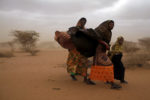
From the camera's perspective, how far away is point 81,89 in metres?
4.57

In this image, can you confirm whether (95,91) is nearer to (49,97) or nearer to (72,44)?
(49,97)

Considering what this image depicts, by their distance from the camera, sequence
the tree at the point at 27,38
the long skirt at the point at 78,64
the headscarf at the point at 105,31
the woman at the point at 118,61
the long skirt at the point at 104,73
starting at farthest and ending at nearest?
1. the tree at the point at 27,38
2. the woman at the point at 118,61
3. the long skirt at the point at 78,64
4. the headscarf at the point at 105,31
5. the long skirt at the point at 104,73

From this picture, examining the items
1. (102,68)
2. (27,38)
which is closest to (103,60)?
(102,68)

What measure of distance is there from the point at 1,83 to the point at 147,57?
8.06 meters

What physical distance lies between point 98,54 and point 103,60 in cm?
24

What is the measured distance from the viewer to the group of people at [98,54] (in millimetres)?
4535

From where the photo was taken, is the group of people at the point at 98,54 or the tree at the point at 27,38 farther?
the tree at the point at 27,38

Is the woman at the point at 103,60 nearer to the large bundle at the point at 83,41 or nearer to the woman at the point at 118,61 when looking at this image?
the large bundle at the point at 83,41

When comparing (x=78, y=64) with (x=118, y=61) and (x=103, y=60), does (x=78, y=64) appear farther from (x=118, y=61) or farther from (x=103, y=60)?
(x=118, y=61)

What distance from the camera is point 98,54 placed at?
4672 millimetres

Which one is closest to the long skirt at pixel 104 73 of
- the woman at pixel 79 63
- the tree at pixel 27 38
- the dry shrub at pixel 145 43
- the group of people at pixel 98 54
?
the group of people at pixel 98 54

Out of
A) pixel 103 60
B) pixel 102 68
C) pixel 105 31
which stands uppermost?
pixel 105 31

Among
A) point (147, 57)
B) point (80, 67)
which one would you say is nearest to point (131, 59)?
point (147, 57)

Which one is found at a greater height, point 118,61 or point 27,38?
point 27,38
